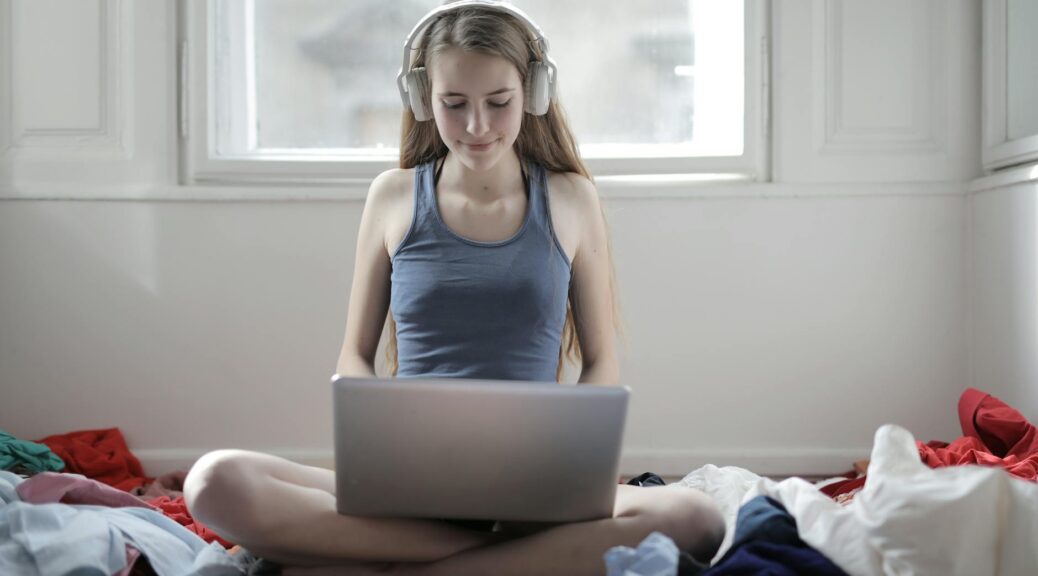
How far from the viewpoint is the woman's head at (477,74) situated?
1516 millimetres

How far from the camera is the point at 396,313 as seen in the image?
1623mm

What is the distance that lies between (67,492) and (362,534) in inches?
18.6

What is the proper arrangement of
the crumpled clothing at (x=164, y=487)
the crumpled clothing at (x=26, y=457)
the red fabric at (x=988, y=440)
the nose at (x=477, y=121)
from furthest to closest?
1. the crumpled clothing at (x=164, y=487)
2. the crumpled clothing at (x=26, y=457)
3. the red fabric at (x=988, y=440)
4. the nose at (x=477, y=121)

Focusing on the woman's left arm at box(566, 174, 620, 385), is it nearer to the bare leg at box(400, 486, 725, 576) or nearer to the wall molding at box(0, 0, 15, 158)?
the bare leg at box(400, 486, 725, 576)

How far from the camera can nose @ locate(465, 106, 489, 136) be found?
1505 mm

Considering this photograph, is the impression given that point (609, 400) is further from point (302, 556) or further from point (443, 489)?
point (302, 556)

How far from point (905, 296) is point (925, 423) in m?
0.30

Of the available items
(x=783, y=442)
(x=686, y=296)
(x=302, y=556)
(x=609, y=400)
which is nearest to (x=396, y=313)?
(x=302, y=556)

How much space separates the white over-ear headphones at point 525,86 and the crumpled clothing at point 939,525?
79cm

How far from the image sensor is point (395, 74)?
251cm

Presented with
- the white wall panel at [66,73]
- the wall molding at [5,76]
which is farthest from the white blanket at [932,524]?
the wall molding at [5,76]

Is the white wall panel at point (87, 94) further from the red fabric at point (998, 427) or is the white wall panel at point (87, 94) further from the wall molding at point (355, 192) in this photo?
the red fabric at point (998, 427)

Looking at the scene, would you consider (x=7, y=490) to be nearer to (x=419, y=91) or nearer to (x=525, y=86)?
(x=419, y=91)

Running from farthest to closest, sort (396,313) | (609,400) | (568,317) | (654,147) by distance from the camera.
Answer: (654,147), (568,317), (396,313), (609,400)
